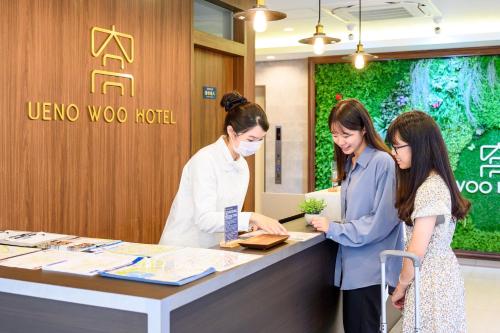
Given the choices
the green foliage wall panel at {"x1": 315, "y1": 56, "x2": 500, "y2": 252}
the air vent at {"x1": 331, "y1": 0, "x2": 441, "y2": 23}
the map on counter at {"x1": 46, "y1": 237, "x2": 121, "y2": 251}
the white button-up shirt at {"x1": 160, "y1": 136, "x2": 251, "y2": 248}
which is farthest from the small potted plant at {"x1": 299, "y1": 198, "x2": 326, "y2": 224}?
the green foliage wall panel at {"x1": 315, "y1": 56, "x2": 500, "y2": 252}

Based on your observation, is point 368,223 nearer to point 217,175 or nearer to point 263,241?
point 263,241

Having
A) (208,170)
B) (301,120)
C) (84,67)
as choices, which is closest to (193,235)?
(208,170)

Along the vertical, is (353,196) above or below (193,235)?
above

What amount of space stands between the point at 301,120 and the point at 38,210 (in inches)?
225

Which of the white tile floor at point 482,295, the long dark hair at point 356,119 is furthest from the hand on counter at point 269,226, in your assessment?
the white tile floor at point 482,295

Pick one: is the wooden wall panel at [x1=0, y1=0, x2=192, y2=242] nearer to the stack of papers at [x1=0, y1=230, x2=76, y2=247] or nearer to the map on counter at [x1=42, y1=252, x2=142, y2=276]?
the stack of papers at [x1=0, y1=230, x2=76, y2=247]

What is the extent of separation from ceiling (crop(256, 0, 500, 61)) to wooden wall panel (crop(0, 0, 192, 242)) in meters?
1.94

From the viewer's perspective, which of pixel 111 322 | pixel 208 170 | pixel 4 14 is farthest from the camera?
pixel 4 14

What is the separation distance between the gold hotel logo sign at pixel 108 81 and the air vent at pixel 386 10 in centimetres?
272

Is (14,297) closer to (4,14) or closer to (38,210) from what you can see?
(38,210)

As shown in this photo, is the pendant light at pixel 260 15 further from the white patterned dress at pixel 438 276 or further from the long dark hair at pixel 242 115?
the white patterned dress at pixel 438 276

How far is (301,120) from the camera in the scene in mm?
8734

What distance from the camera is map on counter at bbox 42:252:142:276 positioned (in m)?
1.99

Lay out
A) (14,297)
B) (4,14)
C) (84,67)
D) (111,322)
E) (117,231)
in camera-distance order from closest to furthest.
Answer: (111,322) < (14,297) < (4,14) < (84,67) < (117,231)
